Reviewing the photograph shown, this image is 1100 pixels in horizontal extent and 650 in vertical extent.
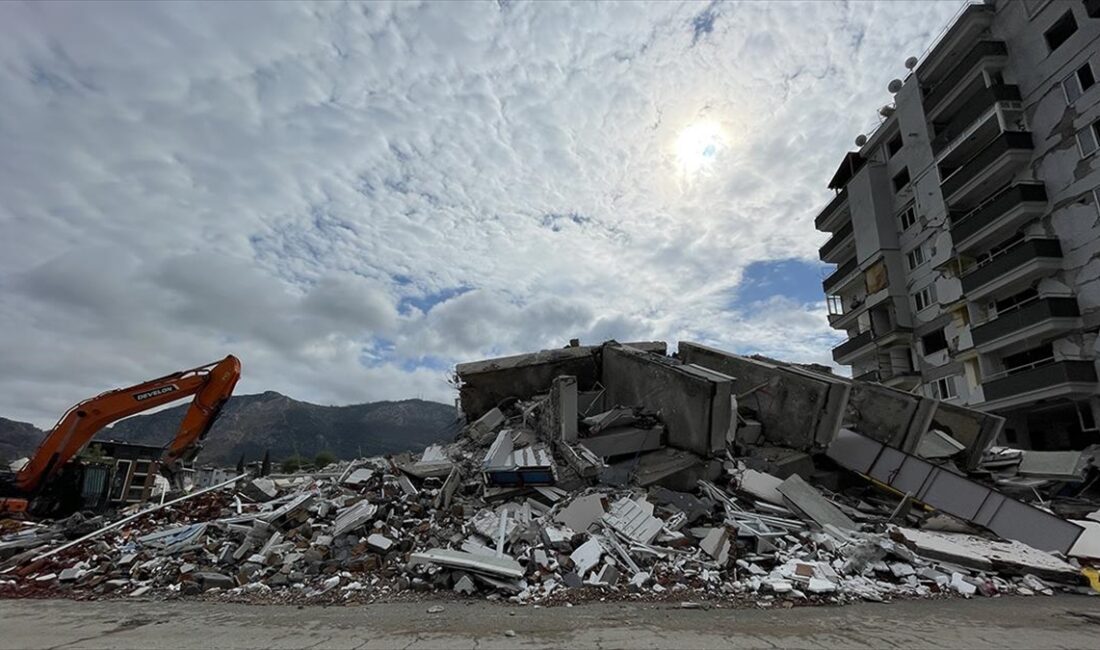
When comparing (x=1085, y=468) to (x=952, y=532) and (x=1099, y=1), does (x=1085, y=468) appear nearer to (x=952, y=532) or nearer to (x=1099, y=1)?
(x=952, y=532)

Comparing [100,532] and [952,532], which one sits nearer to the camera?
[952,532]

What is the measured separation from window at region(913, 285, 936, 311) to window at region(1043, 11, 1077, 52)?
9.45m

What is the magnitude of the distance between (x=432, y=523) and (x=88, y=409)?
854cm

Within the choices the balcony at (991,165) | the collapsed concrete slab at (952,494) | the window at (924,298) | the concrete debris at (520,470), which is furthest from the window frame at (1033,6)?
the concrete debris at (520,470)

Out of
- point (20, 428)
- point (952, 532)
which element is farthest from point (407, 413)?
point (952, 532)

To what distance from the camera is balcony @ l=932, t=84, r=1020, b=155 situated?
752 inches

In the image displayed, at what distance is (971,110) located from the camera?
20.2 meters

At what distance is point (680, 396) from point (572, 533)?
11.1 ft

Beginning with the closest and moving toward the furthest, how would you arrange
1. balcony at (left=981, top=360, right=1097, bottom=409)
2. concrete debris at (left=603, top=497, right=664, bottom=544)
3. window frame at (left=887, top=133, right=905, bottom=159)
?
concrete debris at (left=603, top=497, right=664, bottom=544)
balcony at (left=981, top=360, right=1097, bottom=409)
window frame at (left=887, top=133, right=905, bottom=159)

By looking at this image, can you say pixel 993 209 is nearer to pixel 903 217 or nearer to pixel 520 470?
pixel 903 217

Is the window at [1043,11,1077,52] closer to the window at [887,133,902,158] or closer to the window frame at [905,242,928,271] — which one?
the window at [887,133,902,158]

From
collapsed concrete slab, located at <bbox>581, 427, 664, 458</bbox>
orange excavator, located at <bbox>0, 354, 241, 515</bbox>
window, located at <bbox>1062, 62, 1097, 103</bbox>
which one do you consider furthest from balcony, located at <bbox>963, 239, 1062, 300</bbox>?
orange excavator, located at <bbox>0, 354, 241, 515</bbox>

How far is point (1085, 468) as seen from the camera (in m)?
10.2

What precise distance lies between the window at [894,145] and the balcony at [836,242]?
4.09m
